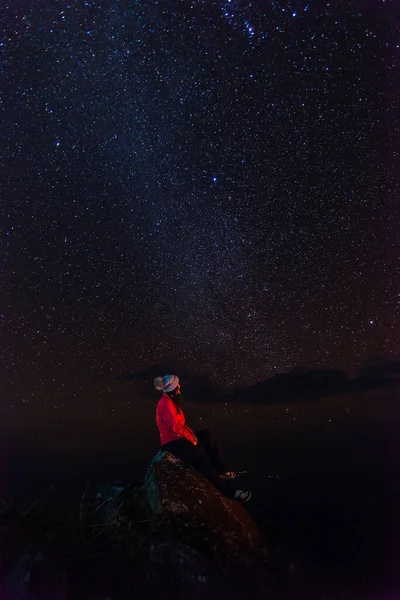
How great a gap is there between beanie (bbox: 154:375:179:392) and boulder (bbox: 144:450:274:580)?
43.9 inches

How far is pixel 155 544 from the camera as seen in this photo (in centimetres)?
597

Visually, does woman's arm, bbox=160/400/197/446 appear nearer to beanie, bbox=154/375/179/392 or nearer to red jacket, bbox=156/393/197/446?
red jacket, bbox=156/393/197/446

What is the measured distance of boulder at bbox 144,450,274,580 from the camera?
632 centimetres

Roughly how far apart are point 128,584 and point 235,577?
4.94ft

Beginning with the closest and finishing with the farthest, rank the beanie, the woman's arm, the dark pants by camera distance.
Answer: the dark pants < the woman's arm < the beanie

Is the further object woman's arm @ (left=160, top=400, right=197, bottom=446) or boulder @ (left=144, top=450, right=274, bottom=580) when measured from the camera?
woman's arm @ (left=160, top=400, right=197, bottom=446)

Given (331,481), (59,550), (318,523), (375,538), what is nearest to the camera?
(59,550)

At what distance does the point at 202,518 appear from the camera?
23.0ft

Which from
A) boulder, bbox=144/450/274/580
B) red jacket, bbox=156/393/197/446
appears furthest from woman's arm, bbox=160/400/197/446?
boulder, bbox=144/450/274/580

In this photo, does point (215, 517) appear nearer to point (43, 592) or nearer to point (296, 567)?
point (296, 567)

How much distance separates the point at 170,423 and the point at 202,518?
5.36 feet

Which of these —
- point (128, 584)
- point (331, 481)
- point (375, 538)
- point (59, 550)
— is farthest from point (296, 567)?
point (331, 481)

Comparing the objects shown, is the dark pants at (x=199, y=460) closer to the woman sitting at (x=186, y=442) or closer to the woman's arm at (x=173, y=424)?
the woman sitting at (x=186, y=442)

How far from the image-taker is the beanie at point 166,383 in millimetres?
8154
